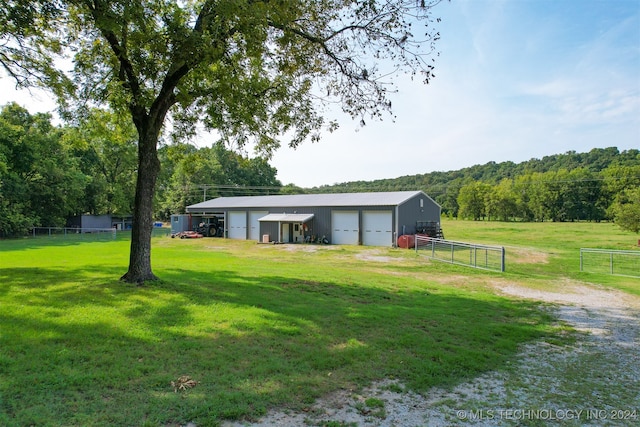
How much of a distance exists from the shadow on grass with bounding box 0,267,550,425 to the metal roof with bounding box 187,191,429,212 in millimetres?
17668

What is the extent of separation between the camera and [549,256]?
19.8 meters

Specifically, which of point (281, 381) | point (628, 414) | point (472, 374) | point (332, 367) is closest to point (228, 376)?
point (281, 381)

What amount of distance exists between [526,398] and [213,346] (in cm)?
364

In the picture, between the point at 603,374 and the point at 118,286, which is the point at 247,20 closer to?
the point at 118,286

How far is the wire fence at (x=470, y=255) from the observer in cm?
1486

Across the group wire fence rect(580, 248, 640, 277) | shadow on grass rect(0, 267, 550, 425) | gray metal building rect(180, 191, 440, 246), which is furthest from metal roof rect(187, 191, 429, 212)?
shadow on grass rect(0, 267, 550, 425)

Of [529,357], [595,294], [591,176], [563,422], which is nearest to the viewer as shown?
[563,422]

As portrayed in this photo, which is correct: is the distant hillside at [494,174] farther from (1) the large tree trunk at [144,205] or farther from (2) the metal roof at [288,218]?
(1) the large tree trunk at [144,205]

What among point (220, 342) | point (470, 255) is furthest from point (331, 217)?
point (220, 342)

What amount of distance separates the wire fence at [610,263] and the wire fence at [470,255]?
3342 millimetres

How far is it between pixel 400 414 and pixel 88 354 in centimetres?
352

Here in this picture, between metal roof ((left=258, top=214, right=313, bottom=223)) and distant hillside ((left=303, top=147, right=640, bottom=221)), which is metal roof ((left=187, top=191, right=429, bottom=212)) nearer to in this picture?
metal roof ((left=258, top=214, right=313, bottom=223))

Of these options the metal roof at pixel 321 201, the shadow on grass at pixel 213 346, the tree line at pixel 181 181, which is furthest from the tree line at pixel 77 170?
the shadow on grass at pixel 213 346

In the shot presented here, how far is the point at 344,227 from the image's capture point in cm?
2664
